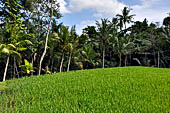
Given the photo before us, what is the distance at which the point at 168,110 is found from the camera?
12.3 feet

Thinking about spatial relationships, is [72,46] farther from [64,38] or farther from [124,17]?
[124,17]

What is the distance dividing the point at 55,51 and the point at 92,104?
16.1 meters

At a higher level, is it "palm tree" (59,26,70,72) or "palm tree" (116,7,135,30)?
"palm tree" (116,7,135,30)

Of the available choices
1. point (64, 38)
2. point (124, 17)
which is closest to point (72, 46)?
point (64, 38)

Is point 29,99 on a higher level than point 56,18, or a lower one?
lower

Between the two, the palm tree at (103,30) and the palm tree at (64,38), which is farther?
the palm tree at (103,30)

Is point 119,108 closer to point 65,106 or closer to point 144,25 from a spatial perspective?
point 65,106

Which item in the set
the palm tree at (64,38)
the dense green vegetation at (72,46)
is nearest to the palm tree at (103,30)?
the dense green vegetation at (72,46)

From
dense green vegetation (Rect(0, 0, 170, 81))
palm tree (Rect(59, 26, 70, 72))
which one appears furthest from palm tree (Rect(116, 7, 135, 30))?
palm tree (Rect(59, 26, 70, 72))

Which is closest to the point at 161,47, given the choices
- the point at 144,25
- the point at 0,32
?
the point at 144,25

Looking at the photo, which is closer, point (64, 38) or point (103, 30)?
point (64, 38)

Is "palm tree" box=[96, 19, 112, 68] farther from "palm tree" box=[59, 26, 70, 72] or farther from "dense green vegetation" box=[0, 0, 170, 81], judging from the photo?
"palm tree" box=[59, 26, 70, 72]

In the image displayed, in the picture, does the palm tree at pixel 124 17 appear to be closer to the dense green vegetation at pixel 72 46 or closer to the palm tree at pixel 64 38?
the dense green vegetation at pixel 72 46

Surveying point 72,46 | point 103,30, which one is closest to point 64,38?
point 72,46
